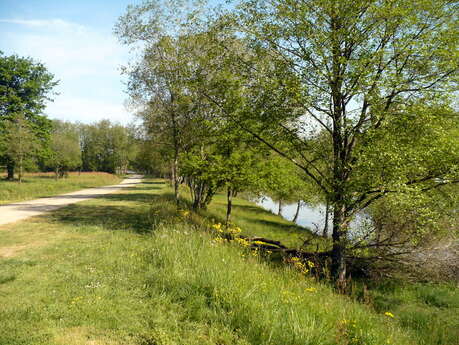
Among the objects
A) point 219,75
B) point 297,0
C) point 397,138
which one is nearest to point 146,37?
point 219,75

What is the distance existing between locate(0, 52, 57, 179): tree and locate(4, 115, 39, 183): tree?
175cm

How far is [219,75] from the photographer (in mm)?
11648

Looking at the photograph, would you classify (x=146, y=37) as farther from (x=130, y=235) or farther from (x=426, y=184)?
(x=426, y=184)

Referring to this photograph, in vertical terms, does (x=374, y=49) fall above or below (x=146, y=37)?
below

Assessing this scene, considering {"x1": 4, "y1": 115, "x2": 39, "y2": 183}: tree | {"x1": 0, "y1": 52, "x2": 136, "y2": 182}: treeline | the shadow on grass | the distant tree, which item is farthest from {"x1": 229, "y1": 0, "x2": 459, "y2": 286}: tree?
the distant tree

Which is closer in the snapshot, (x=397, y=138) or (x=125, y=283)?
(x=125, y=283)

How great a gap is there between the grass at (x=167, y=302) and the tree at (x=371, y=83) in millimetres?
3727

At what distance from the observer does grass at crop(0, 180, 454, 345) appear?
167 inches

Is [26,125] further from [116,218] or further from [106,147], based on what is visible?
[106,147]

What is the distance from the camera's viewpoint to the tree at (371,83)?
323 inches

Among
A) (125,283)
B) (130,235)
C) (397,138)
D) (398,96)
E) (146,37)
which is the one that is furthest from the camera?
(146,37)

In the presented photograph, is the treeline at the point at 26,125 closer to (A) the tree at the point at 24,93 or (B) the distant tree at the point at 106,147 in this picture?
(A) the tree at the point at 24,93

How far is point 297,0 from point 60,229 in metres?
12.0

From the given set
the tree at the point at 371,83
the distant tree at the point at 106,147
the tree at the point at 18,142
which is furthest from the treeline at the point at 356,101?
the distant tree at the point at 106,147
